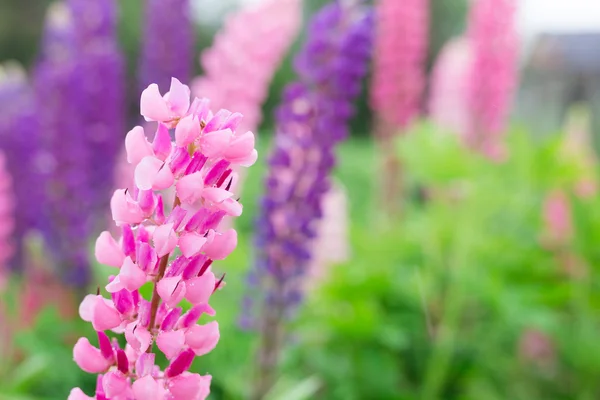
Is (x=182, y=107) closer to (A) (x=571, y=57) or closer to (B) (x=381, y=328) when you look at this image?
(B) (x=381, y=328)

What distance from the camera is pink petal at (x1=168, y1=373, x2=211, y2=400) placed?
429 millimetres

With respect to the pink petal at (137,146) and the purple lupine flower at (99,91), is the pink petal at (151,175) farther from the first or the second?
the purple lupine flower at (99,91)

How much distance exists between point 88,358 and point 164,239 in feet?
0.29

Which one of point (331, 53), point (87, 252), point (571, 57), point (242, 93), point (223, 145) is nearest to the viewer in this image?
point (223, 145)

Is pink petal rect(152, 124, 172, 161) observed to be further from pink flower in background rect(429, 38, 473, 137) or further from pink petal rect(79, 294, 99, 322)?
pink flower in background rect(429, 38, 473, 137)

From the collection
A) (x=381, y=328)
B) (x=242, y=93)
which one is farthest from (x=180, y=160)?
(x=242, y=93)

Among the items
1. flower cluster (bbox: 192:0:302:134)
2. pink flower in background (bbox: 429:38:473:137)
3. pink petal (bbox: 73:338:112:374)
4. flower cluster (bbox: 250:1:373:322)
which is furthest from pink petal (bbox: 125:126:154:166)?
pink flower in background (bbox: 429:38:473:137)

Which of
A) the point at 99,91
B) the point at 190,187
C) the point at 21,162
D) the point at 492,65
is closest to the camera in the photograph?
the point at 190,187

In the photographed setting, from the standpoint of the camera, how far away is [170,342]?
43 cm

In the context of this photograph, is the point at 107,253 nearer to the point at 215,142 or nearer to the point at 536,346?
the point at 215,142

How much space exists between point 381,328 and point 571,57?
415 inches

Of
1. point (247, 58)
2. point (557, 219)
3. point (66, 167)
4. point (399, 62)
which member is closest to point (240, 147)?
point (247, 58)

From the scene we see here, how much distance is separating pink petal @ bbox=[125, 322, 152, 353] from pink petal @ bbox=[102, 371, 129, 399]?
18 mm

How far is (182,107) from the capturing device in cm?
42
